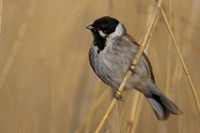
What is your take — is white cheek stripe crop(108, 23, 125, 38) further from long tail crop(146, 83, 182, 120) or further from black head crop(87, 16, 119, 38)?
long tail crop(146, 83, 182, 120)

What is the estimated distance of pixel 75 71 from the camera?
257cm

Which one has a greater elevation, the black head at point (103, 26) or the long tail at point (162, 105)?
the black head at point (103, 26)

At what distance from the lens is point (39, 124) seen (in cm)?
263

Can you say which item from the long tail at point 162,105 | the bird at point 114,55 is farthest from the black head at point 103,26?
the long tail at point 162,105

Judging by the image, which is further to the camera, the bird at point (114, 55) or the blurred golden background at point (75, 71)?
the bird at point (114, 55)

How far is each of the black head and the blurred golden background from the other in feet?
0.18

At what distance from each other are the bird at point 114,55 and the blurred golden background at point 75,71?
0.21 feet

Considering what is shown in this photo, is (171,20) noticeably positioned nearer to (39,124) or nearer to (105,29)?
(105,29)

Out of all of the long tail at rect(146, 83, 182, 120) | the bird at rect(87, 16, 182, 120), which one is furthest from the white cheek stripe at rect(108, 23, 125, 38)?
the long tail at rect(146, 83, 182, 120)

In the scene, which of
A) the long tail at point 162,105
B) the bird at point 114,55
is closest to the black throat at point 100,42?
the bird at point 114,55

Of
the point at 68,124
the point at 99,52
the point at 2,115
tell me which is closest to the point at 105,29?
the point at 99,52

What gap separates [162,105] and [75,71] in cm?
51

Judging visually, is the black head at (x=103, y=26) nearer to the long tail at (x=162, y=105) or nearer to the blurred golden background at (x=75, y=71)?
the blurred golden background at (x=75, y=71)

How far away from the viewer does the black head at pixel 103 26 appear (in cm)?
240
